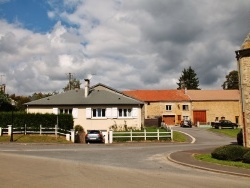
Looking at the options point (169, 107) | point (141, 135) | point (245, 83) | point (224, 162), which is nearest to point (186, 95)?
point (169, 107)

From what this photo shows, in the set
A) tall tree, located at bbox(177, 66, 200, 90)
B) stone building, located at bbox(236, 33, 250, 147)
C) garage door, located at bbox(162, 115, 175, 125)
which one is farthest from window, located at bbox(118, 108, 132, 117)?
tall tree, located at bbox(177, 66, 200, 90)

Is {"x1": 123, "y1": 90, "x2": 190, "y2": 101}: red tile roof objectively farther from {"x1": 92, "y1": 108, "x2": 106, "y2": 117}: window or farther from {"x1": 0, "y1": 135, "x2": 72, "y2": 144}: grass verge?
{"x1": 0, "y1": 135, "x2": 72, "y2": 144}: grass verge

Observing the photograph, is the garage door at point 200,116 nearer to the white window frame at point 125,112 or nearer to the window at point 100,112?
the white window frame at point 125,112

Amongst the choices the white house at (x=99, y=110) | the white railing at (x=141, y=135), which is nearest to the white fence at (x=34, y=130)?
the white railing at (x=141, y=135)

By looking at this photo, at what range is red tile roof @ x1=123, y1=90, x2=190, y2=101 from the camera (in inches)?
2741

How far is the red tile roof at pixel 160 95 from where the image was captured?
69625 mm

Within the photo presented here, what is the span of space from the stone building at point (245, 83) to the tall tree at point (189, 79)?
8480 centimetres

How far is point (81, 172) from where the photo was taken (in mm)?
13805

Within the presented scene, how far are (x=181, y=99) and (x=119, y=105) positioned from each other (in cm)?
2927

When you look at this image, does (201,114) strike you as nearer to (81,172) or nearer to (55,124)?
(55,124)

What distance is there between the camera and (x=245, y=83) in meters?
23.4

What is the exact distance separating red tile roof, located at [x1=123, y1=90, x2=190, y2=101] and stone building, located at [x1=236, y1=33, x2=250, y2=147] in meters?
45.5

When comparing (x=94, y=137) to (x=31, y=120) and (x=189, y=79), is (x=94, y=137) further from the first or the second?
(x=189, y=79)

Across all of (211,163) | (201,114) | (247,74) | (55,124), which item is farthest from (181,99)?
(211,163)
